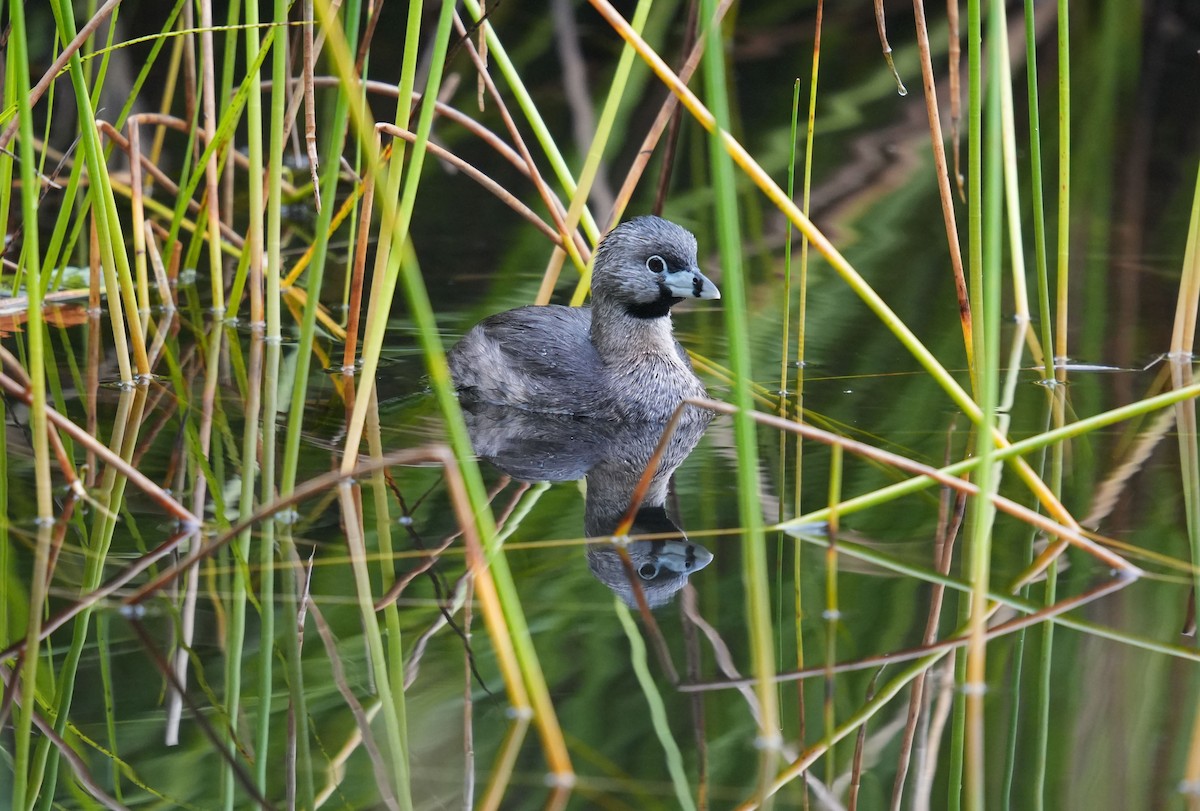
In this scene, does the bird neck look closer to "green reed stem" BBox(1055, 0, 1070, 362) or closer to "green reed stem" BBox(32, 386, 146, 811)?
"green reed stem" BBox(1055, 0, 1070, 362)

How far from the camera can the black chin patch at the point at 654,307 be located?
489cm

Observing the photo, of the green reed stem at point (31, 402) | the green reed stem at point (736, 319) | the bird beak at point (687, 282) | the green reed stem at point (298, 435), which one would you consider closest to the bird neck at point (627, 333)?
the bird beak at point (687, 282)

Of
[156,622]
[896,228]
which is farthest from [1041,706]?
[896,228]

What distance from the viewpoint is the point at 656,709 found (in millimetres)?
2707

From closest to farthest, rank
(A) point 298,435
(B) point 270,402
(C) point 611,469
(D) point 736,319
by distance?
(D) point 736,319 < (A) point 298,435 < (C) point 611,469 < (B) point 270,402

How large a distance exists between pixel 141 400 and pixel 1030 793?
308cm

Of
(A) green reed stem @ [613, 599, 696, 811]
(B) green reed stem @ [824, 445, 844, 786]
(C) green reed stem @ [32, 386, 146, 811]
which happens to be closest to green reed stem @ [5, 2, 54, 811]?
(C) green reed stem @ [32, 386, 146, 811]

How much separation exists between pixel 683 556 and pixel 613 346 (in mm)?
1603

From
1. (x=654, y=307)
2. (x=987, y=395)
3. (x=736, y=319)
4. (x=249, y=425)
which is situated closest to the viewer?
(x=736, y=319)

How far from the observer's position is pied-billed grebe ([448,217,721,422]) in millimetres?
4816

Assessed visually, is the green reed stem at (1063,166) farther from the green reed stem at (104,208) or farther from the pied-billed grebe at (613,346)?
the green reed stem at (104,208)

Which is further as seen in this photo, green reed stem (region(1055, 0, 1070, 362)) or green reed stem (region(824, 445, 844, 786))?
green reed stem (region(1055, 0, 1070, 362))

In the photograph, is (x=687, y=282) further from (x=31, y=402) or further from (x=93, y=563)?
(x=31, y=402)

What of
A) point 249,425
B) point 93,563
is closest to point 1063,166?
point 249,425
